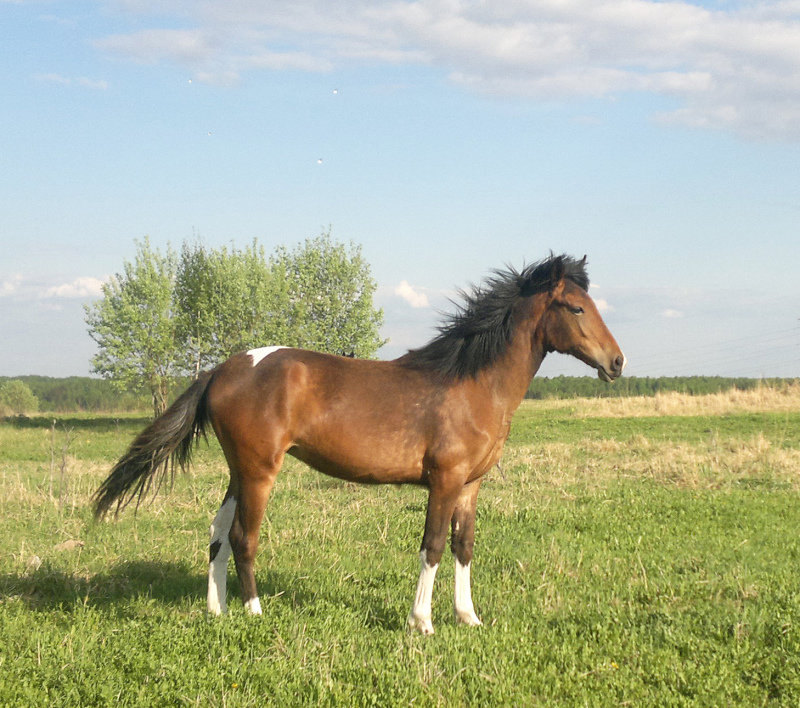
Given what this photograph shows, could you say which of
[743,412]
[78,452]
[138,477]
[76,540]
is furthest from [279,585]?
[743,412]

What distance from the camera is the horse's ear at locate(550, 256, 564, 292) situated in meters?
6.14

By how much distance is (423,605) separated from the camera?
5.70 metres

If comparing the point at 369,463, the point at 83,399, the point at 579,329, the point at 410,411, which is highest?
the point at 579,329

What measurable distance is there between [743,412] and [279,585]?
2866 cm

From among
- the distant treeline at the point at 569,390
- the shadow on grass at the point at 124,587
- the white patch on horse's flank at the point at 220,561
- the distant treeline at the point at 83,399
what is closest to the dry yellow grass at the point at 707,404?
the distant treeline at the point at 569,390

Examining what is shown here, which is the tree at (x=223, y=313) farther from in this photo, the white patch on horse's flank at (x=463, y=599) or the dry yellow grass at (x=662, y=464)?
the white patch on horse's flank at (x=463, y=599)

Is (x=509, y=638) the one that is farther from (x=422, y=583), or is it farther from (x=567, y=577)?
(x=567, y=577)

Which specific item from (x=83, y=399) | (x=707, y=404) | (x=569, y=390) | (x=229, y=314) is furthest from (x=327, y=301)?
(x=83, y=399)

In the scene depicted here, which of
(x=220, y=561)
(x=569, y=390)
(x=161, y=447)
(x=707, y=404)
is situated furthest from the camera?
(x=569, y=390)

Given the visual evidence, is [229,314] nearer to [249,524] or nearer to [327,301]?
[327,301]

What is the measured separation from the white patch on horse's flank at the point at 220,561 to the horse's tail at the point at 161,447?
0.58 m

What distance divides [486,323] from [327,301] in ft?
130

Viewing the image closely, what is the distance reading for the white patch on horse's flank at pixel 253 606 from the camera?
19.2 feet

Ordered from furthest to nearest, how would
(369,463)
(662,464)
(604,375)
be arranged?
(662,464) < (604,375) < (369,463)
